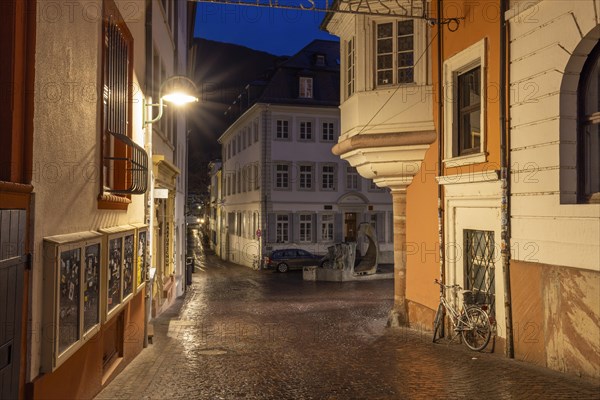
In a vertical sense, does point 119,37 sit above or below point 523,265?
above

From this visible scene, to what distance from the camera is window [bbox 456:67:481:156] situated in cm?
1094

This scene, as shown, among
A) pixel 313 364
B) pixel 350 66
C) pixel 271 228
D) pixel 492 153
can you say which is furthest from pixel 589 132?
pixel 271 228

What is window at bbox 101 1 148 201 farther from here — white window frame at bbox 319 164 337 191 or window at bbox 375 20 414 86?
white window frame at bbox 319 164 337 191

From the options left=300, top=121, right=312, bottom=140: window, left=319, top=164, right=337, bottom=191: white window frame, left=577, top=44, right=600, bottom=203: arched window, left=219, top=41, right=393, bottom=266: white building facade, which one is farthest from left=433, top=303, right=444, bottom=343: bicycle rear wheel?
left=300, top=121, right=312, bottom=140: window

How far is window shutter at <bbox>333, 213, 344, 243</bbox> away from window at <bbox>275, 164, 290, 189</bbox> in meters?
3.96

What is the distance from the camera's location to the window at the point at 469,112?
10.9 m

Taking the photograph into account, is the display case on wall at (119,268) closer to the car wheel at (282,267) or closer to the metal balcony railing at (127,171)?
the metal balcony railing at (127,171)

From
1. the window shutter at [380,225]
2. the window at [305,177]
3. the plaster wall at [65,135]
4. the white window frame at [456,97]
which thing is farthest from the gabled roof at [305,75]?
the plaster wall at [65,135]

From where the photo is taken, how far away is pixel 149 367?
30.2 feet

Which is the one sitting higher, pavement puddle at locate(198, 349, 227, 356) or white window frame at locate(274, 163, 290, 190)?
white window frame at locate(274, 163, 290, 190)

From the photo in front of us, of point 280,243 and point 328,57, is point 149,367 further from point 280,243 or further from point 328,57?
point 328,57

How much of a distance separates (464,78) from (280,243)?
24440 mm

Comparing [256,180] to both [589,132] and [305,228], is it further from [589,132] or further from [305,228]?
[589,132]

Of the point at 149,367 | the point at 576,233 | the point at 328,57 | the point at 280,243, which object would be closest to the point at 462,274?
the point at 576,233
